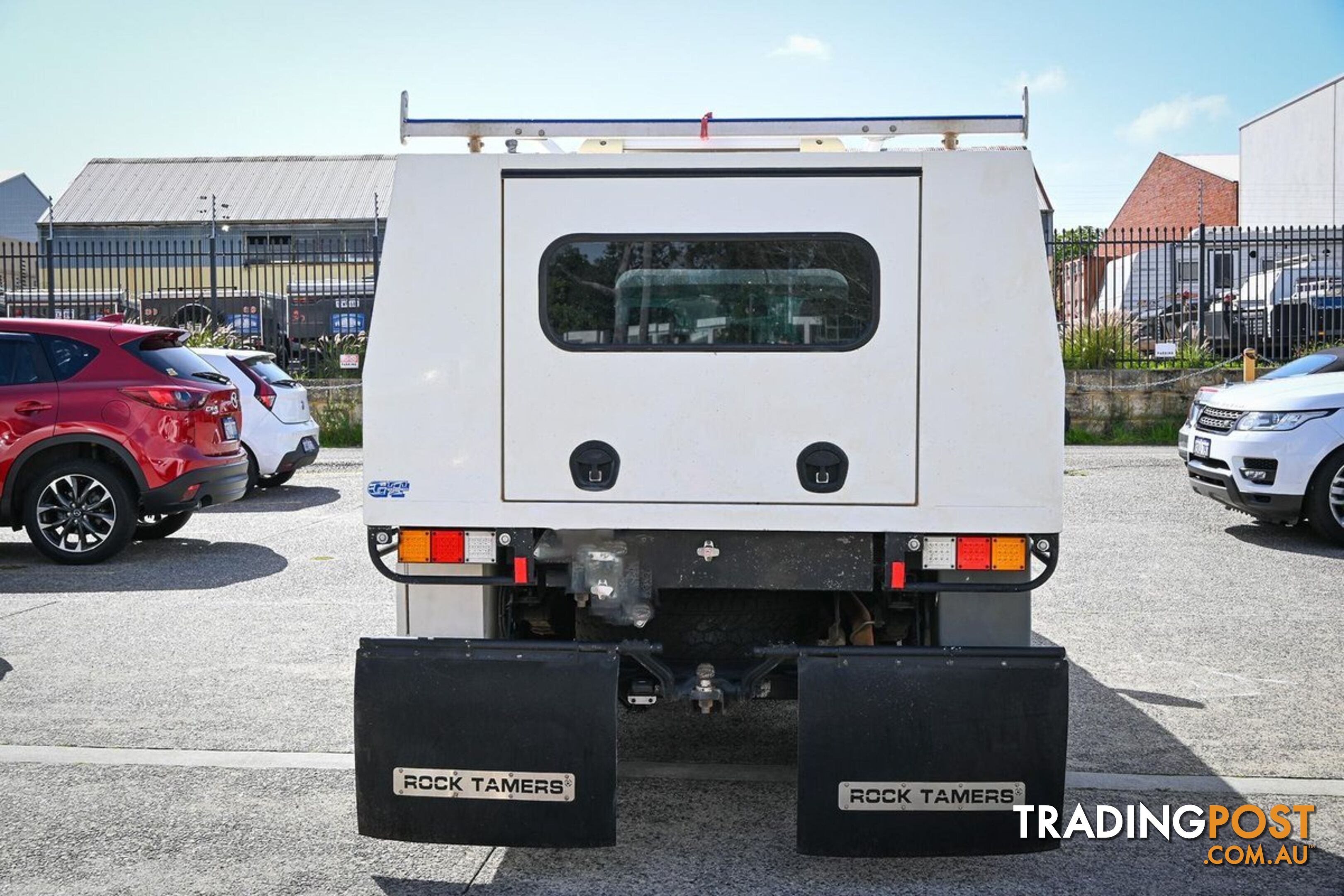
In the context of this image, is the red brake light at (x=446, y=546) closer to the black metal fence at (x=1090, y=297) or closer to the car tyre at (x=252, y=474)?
the car tyre at (x=252, y=474)

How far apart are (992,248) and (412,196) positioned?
6.14 ft

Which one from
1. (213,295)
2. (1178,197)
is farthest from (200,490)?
(1178,197)

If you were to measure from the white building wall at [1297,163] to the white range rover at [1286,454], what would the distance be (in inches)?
1290

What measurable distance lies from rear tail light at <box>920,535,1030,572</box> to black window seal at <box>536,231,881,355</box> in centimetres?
69

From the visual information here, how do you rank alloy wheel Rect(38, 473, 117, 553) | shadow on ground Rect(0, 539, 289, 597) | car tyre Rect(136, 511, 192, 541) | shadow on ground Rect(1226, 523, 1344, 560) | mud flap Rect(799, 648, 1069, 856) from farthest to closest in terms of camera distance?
1. car tyre Rect(136, 511, 192, 541)
2. shadow on ground Rect(1226, 523, 1344, 560)
3. alloy wheel Rect(38, 473, 117, 553)
4. shadow on ground Rect(0, 539, 289, 597)
5. mud flap Rect(799, 648, 1069, 856)

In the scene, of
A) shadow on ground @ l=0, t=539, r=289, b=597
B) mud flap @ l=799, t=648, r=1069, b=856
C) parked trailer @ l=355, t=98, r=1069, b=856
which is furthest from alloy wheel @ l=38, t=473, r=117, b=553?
mud flap @ l=799, t=648, r=1069, b=856

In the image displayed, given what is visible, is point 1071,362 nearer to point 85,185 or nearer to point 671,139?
point 671,139

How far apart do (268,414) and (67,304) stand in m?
11.6

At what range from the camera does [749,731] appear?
601 cm

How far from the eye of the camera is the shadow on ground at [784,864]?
4277 millimetres

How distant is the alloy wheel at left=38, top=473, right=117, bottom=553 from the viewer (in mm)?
10008

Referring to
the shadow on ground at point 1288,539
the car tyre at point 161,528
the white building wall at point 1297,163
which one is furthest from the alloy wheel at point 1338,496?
the white building wall at point 1297,163

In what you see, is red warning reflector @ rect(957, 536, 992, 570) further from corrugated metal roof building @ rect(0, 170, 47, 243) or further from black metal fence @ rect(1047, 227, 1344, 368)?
corrugated metal roof building @ rect(0, 170, 47, 243)

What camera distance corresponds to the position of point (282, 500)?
1405cm
